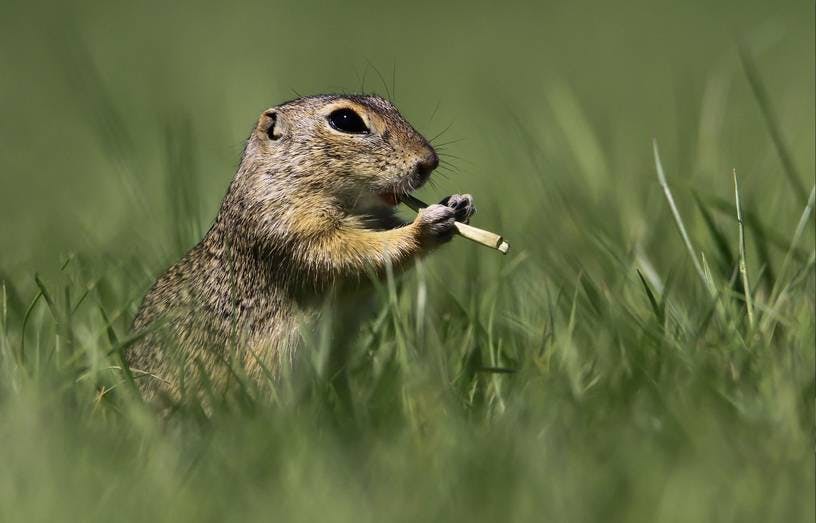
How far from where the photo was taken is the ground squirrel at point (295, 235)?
12.8 feet

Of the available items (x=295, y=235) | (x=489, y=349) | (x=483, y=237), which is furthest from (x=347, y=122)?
(x=489, y=349)

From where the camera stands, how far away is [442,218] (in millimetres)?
3871

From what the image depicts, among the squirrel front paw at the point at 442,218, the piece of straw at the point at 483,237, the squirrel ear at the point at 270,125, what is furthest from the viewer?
the squirrel ear at the point at 270,125

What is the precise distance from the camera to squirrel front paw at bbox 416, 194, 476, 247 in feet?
12.7

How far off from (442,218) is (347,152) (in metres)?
0.41

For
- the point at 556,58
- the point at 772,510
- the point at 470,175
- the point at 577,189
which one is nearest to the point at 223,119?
the point at 470,175

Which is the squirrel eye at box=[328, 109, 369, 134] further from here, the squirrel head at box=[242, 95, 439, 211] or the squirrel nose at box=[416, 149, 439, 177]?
the squirrel nose at box=[416, 149, 439, 177]

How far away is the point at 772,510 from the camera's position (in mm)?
2422

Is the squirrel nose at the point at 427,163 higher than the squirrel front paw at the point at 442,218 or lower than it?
higher

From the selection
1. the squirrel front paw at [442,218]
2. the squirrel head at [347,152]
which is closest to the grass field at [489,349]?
the squirrel front paw at [442,218]

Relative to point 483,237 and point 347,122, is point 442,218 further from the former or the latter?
point 347,122

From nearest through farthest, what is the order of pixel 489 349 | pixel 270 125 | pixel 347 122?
pixel 489 349 → pixel 347 122 → pixel 270 125

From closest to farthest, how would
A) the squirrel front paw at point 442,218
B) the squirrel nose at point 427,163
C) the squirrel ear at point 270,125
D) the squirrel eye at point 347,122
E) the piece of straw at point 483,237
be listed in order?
the piece of straw at point 483,237
the squirrel front paw at point 442,218
the squirrel nose at point 427,163
the squirrel eye at point 347,122
the squirrel ear at point 270,125

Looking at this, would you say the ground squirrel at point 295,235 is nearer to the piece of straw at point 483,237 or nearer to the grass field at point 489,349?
the piece of straw at point 483,237
